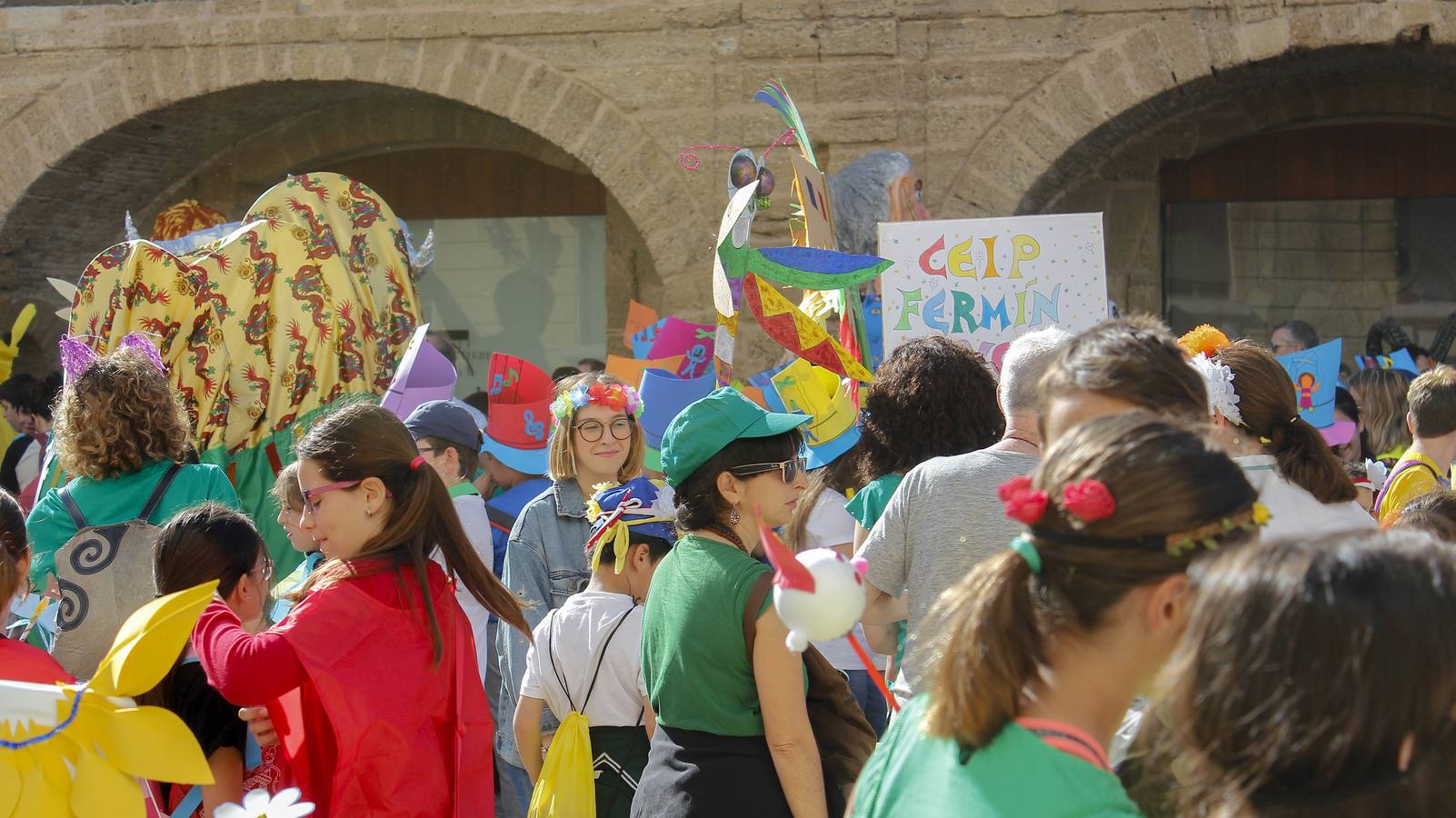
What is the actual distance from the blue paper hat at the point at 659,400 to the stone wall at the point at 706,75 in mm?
2927

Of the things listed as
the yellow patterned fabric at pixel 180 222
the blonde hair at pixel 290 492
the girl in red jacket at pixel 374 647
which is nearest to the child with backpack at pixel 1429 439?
the girl in red jacket at pixel 374 647

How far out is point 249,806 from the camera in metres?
2.07

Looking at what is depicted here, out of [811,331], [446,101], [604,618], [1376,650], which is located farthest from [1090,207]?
[1376,650]

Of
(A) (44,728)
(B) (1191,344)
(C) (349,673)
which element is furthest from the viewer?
(B) (1191,344)

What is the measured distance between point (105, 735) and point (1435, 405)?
3610 millimetres

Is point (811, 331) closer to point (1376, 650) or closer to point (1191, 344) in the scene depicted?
point (1191, 344)

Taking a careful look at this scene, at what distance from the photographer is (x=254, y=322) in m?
5.09

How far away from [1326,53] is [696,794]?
6.10 meters

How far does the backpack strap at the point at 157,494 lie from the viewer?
3.40 m

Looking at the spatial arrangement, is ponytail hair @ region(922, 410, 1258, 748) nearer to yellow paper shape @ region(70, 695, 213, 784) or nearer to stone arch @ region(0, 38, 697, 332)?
yellow paper shape @ region(70, 695, 213, 784)

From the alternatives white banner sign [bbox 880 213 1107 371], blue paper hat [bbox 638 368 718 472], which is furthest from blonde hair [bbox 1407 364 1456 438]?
blue paper hat [bbox 638 368 718 472]

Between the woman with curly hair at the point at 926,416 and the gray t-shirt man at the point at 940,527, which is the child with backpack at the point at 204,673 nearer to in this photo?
the gray t-shirt man at the point at 940,527

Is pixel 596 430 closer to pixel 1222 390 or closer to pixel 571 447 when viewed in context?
pixel 571 447

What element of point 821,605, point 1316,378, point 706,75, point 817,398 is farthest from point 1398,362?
point 821,605
